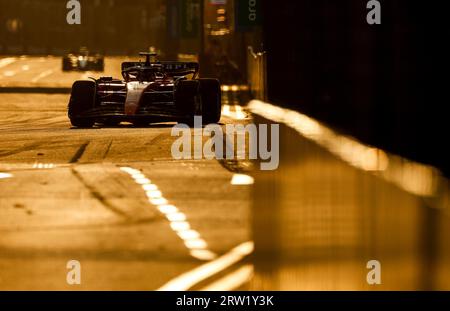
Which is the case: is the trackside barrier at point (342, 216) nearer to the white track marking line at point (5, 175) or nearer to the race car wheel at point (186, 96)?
the white track marking line at point (5, 175)

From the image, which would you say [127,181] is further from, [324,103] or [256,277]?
[324,103]

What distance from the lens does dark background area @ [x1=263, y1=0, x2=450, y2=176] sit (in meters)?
3.67

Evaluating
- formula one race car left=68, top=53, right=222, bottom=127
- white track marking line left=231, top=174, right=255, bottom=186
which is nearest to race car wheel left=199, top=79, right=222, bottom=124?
formula one race car left=68, top=53, right=222, bottom=127

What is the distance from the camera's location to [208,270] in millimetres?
10703

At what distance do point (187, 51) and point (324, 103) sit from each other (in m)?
130

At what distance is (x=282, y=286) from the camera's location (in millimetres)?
6273

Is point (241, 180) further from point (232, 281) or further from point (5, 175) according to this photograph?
point (232, 281)

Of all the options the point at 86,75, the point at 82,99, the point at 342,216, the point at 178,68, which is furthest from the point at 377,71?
the point at 86,75

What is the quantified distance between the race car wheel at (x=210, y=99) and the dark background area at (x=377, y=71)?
23633 millimetres

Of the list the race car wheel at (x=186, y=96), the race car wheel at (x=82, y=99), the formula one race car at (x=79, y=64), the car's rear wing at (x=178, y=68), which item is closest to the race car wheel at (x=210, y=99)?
the car's rear wing at (x=178, y=68)

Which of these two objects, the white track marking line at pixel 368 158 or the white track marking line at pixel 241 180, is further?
the white track marking line at pixel 241 180

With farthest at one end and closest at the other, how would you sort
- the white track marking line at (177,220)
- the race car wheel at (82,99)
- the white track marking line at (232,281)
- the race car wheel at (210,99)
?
1. the race car wheel at (210,99)
2. the race car wheel at (82,99)
3. the white track marking line at (177,220)
4. the white track marking line at (232,281)

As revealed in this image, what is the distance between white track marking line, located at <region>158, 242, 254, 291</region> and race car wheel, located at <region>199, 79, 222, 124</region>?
57.2 feet

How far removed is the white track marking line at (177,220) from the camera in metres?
11.9
